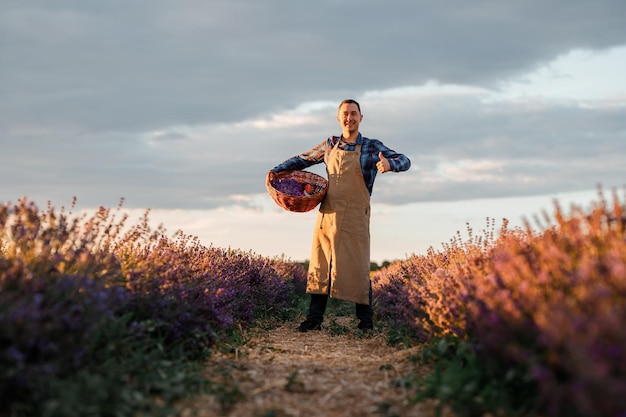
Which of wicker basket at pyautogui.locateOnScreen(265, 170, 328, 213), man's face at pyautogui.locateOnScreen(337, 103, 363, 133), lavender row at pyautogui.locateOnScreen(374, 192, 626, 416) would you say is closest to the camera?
lavender row at pyautogui.locateOnScreen(374, 192, 626, 416)

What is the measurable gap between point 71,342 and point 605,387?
3.16m

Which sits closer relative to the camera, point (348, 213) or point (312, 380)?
point (312, 380)

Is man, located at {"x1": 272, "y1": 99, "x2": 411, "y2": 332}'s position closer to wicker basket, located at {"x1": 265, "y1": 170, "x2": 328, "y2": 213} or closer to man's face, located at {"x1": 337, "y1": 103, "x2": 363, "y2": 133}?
man's face, located at {"x1": 337, "y1": 103, "x2": 363, "y2": 133}

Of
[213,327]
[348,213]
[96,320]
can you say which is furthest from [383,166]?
[96,320]

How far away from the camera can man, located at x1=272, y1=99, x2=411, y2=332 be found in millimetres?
7715

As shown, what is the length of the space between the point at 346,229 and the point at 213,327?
2.35 metres

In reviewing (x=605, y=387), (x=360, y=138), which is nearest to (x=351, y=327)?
Result: (x=360, y=138)

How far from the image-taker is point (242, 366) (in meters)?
5.15

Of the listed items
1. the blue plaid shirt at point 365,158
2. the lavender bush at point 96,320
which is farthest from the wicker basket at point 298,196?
the lavender bush at point 96,320

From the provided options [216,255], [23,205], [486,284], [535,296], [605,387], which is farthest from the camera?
[216,255]

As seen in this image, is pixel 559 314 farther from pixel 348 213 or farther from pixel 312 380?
pixel 348 213

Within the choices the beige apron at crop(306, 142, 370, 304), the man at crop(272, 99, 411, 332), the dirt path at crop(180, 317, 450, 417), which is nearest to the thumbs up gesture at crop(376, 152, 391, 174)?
the man at crop(272, 99, 411, 332)

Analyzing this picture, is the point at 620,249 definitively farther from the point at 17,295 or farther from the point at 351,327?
the point at 351,327

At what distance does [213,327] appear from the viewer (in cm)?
608
